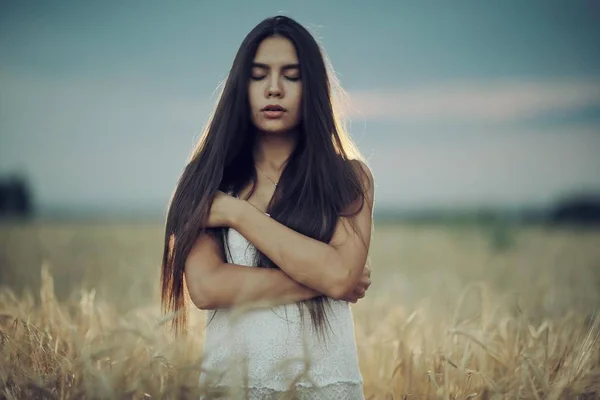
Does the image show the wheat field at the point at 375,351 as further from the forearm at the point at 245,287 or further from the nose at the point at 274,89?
the nose at the point at 274,89

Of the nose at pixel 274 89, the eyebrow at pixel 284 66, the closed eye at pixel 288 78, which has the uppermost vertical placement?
the eyebrow at pixel 284 66

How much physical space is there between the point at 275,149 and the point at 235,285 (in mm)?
692

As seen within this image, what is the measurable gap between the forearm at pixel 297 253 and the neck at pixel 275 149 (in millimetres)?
407

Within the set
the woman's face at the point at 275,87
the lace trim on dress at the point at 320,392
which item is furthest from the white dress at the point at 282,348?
the woman's face at the point at 275,87

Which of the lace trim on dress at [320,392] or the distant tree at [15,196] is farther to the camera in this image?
the distant tree at [15,196]

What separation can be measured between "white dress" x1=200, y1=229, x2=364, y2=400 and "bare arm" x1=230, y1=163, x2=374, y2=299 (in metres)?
0.16

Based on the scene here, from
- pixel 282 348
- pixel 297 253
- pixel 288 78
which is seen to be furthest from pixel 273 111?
pixel 282 348

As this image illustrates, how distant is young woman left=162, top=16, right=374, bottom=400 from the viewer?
2.75 meters

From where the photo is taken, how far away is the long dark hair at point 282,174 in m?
2.91

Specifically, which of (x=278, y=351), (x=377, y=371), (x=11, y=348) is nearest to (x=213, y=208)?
(x=278, y=351)

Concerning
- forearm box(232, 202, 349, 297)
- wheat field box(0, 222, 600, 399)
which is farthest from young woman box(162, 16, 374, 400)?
wheat field box(0, 222, 600, 399)

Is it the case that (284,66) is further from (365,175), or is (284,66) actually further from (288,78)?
(365,175)

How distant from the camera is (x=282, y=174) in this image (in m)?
3.06

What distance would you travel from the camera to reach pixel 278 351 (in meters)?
2.78
